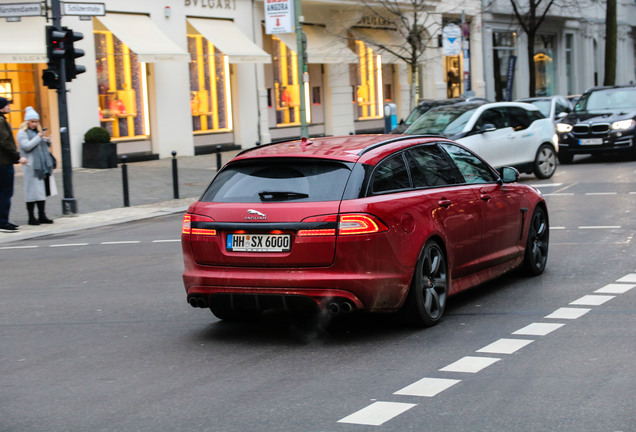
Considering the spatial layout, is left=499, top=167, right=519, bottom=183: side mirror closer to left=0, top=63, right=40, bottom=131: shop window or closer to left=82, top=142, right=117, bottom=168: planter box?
left=82, top=142, right=117, bottom=168: planter box

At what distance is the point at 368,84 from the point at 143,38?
45.4ft

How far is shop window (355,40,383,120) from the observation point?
3897 centimetres

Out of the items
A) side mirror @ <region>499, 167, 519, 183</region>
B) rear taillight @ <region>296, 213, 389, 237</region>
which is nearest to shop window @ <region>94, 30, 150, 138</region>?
side mirror @ <region>499, 167, 519, 183</region>

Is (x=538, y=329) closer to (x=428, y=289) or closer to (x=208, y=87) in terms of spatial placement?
(x=428, y=289)

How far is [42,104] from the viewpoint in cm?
2603

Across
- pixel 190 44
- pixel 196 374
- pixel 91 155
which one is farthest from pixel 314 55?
pixel 196 374

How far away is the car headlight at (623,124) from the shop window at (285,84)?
13088 mm

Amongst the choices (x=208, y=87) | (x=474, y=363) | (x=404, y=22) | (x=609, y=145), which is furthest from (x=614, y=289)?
(x=404, y=22)

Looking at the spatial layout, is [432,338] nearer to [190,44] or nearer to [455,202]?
[455,202]

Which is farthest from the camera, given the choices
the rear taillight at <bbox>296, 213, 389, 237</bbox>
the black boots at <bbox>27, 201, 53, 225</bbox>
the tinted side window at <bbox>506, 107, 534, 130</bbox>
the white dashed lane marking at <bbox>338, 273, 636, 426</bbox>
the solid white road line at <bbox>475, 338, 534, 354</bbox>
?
the tinted side window at <bbox>506, 107, 534, 130</bbox>

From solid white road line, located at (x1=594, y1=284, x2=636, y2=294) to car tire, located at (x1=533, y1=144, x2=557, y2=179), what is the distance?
12.2 metres

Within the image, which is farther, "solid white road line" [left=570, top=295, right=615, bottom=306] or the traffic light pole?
the traffic light pole

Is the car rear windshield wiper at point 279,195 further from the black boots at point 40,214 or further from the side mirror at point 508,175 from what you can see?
the black boots at point 40,214

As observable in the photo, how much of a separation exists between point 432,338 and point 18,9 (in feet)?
41.1
